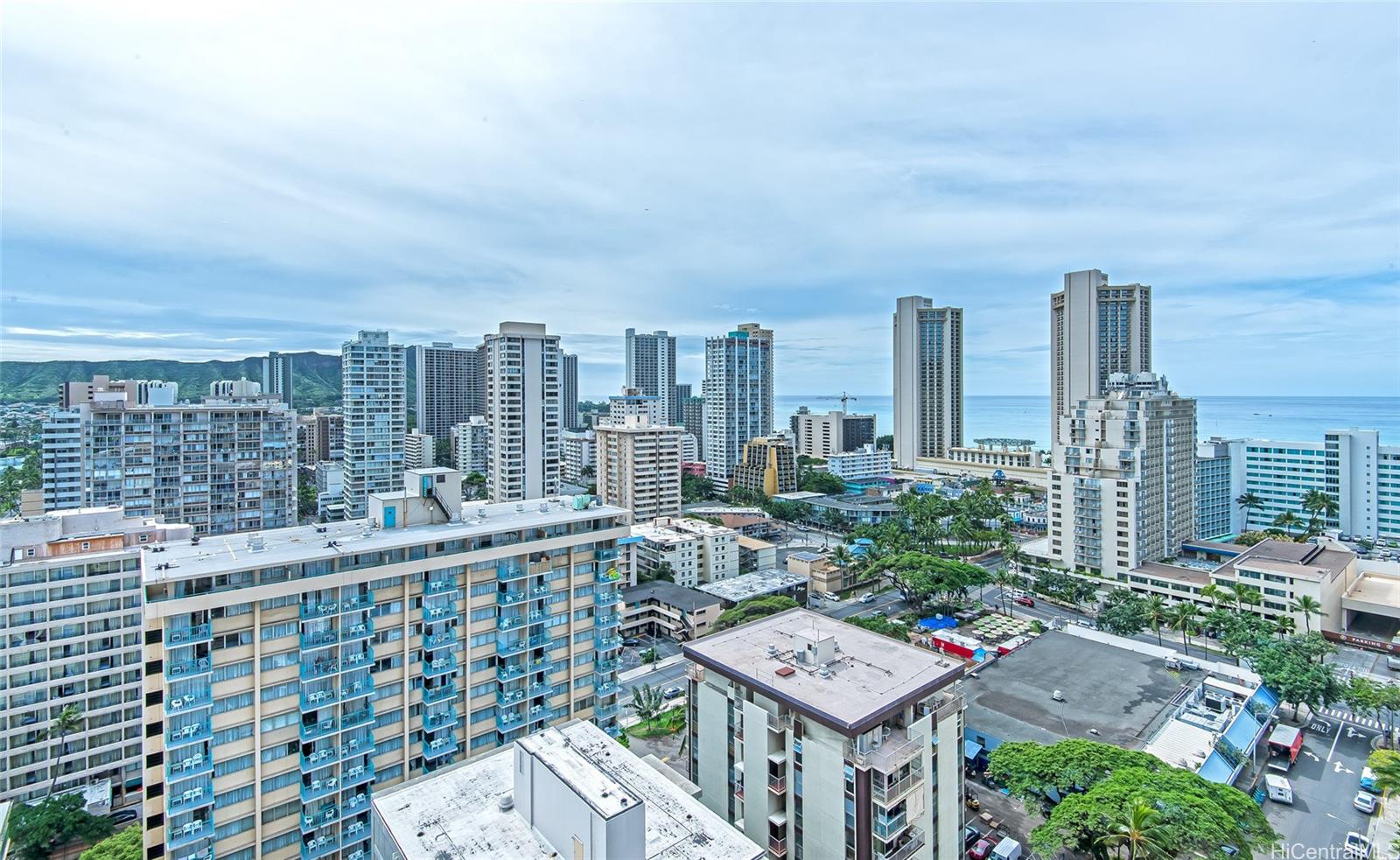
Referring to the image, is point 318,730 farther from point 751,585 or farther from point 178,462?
point 178,462

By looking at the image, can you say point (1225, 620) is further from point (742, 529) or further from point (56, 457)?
point (56, 457)

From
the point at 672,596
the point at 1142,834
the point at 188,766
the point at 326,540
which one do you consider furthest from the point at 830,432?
the point at 188,766

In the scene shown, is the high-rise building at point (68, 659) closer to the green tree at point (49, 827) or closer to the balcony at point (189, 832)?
the green tree at point (49, 827)

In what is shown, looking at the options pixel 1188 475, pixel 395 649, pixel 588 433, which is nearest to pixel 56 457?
pixel 395 649

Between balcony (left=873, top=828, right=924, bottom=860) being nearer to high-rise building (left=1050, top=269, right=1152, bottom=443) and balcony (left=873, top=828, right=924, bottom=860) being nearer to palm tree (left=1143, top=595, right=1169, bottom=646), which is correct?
palm tree (left=1143, top=595, right=1169, bottom=646)

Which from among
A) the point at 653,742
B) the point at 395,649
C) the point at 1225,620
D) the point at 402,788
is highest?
the point at 395,649

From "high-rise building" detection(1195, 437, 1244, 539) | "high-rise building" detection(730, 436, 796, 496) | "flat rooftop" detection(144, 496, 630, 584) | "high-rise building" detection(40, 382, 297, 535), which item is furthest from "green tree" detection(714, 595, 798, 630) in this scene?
"high-rise building" detection(730, 436, 796, 496)
